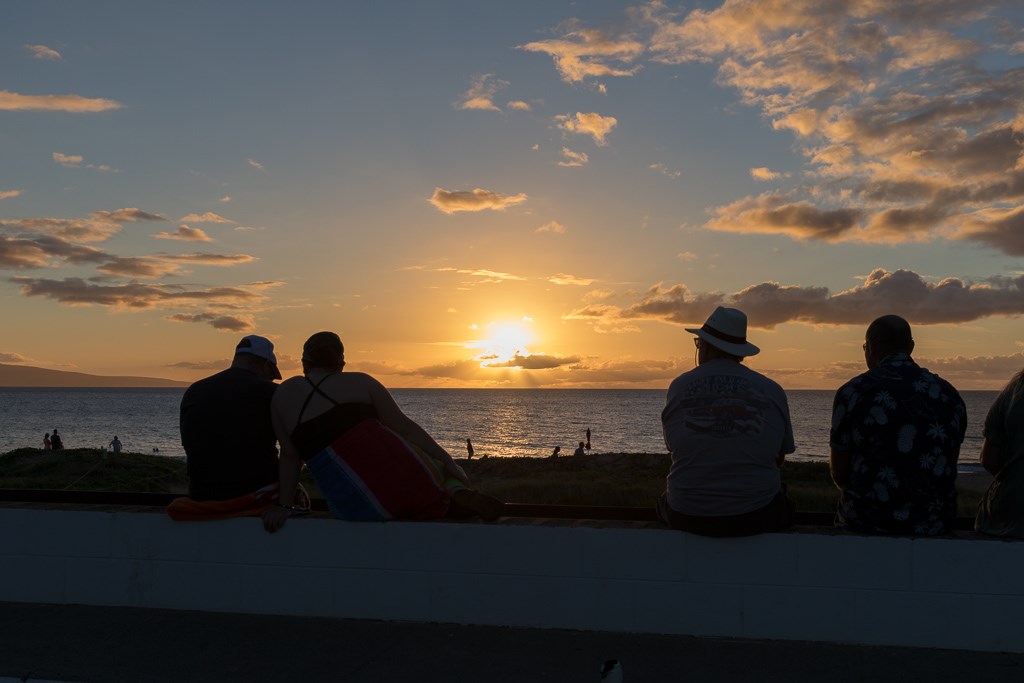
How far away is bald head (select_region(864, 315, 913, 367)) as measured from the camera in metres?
4.87

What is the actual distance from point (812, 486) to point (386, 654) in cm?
2812

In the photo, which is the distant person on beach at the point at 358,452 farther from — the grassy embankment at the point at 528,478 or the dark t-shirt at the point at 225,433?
the grassy embankment at the point at 528,478

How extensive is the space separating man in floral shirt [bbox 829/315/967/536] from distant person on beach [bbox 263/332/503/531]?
6.58ft

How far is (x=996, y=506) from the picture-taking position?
4.75 metres

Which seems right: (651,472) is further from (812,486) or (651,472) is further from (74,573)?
(74,573)

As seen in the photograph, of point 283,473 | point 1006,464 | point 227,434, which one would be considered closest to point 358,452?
point 283,473

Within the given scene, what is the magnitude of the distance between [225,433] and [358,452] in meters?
0.94

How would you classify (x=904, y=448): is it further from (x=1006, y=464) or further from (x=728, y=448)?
(x=728, y=448)

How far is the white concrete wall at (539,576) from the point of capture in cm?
450

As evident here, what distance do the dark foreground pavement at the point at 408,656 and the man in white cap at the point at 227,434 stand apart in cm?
82

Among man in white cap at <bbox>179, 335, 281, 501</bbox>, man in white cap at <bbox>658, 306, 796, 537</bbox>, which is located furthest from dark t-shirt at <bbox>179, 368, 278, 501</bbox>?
man in white cap at <bbox>658, 306, 796, 537</bbox>

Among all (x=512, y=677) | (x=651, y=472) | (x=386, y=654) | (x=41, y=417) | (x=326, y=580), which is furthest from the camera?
(x=41, y=417)

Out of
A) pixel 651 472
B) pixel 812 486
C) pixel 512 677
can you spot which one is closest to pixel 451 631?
pixel 512 677

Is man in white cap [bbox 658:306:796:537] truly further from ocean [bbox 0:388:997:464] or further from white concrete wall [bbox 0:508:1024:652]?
ocean [bbox 0:388:997:464]
